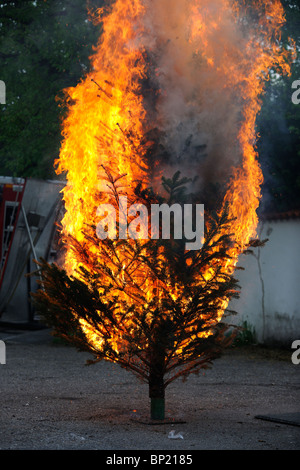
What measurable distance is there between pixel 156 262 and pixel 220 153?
137 centimetres

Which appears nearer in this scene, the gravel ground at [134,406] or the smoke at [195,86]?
the gravel ground at [134,406]

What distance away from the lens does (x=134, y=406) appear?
8.77 metres

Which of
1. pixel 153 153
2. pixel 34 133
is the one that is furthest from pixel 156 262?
pixel 34 133

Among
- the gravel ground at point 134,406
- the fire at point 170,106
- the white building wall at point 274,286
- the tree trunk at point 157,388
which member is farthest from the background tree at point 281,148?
the tree trunk at point 157,388

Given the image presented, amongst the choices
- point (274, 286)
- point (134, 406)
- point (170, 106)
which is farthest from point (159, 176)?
point (274, 286)

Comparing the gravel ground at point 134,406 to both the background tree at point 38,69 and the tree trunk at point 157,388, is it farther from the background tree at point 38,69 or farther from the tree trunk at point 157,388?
the background tree at point 38,69

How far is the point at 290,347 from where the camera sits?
14.4m

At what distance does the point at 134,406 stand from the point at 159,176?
2663 millimetres

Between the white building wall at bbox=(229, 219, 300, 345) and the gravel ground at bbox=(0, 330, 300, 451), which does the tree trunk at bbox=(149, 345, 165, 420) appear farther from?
the white building wall at bbox=(229, 219, 300, 345)

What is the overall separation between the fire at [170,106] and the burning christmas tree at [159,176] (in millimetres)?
11

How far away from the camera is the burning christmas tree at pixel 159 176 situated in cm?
762

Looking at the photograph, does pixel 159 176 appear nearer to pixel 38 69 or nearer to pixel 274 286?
pixel 274 286

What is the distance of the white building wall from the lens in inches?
575

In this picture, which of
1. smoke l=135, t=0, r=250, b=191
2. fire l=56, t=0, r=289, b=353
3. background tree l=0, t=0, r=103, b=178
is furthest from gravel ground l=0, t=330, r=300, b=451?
background tree l=0, t=0, r=103, b=178
